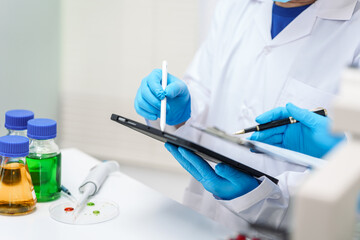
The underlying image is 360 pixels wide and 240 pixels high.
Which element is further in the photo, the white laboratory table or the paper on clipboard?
the white laboratory table

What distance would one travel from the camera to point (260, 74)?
150cm

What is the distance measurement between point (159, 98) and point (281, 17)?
0.54 meters

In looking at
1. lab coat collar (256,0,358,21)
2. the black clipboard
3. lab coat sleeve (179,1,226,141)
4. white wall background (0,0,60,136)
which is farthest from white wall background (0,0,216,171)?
the black clipboard

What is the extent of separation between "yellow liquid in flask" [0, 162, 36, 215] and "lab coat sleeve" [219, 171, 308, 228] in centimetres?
47

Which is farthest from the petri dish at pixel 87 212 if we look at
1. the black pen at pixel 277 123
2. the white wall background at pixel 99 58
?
the white wall background at pixel 99 58

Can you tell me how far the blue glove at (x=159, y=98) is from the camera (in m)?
1.24

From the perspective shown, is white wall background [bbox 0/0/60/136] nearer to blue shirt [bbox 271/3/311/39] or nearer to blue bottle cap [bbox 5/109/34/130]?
blue bottle cap [bbox 5/109/34/130]

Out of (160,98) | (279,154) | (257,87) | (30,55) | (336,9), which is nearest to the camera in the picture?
(279,154)

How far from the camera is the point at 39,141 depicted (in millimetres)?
1157

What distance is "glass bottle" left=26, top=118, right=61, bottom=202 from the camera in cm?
112

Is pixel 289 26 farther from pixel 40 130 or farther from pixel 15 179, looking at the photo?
pixel 15 179

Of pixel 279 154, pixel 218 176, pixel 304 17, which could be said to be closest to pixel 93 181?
pixel 218 176

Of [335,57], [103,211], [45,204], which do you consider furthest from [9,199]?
[335,57]

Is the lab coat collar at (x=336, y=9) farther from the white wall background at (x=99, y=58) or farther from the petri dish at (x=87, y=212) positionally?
the white wall background at (x=99, y=58)
